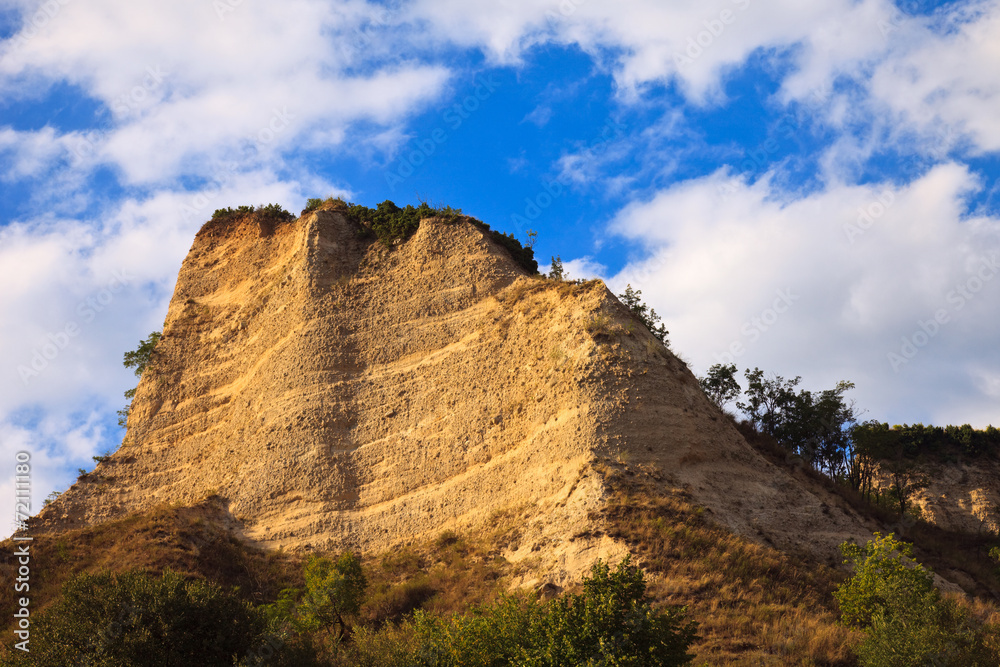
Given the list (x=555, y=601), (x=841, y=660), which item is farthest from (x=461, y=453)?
(x=841, y=660)

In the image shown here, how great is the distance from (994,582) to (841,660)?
1203 cm

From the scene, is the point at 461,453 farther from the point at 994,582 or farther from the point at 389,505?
the point at 994,582

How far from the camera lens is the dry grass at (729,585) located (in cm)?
1961

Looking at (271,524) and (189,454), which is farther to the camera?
(189,454)

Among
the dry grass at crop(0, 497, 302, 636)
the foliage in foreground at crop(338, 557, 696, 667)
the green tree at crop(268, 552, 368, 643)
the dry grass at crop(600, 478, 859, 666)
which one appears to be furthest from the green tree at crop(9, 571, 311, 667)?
the dry grass at crop(600, 478, 859, 666)

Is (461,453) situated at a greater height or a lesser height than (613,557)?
greater

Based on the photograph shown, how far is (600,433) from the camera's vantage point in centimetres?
2566

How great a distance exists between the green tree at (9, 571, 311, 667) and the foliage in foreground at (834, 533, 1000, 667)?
40.1 ft

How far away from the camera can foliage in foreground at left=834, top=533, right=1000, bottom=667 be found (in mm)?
17922

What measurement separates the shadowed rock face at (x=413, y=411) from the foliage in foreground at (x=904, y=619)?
3.41 meters

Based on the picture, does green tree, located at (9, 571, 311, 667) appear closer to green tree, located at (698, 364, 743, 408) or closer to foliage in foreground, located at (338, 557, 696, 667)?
foliage in foreground, located at (338, 557, 696, 667)

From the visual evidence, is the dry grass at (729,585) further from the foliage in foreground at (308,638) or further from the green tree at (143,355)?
the green tree at (143,355)

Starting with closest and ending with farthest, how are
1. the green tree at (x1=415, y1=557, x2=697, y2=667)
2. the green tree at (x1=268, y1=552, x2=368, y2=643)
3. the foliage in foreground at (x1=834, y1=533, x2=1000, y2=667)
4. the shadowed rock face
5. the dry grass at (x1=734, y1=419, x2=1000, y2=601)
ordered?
the green tree at (x1=415, y1=557, x2=697, y2=667) → the foliage in foreground at (x1=834, y1=533, x2=1000, y2=667) → the green tree at (x1=268, y1=552, x2=368, y2=643) → the shadowed rock face → the dry grass at (x1=734, y1=419, x2=1000, y2=601)

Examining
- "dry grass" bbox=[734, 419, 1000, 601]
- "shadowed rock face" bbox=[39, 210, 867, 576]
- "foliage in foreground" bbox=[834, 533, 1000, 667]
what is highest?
"shadowed rock face" bbox=[39, 210, 867, 576]
